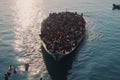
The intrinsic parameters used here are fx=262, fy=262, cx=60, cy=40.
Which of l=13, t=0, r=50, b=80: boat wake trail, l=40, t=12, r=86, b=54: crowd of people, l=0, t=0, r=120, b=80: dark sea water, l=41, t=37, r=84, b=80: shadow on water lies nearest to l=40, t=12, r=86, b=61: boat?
l=40, t=12, r=86, b=54: crowd of people

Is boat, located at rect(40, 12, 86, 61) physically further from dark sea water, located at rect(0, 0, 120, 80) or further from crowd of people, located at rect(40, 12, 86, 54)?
dark sea water, located at rect(0, 0, 120, 80)

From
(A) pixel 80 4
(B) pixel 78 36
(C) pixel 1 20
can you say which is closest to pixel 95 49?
(B) pixel 78 36

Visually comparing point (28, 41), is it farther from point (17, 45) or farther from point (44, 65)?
point (44, 65)

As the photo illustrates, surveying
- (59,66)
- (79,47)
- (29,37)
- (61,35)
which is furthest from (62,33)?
(29,37)

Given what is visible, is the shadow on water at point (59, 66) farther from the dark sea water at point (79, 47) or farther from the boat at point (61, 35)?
the boat at point (61, 35)

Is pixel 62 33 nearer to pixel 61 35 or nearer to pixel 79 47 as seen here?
pixel 61 35

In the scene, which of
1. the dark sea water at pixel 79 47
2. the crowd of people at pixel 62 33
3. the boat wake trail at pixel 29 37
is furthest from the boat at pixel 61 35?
the boat wake trail at pixel 29 37
